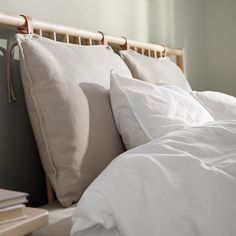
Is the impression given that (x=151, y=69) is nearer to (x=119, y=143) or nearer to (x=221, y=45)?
(x=119, y=143)

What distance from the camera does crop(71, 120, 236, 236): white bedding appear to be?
0.70 metres

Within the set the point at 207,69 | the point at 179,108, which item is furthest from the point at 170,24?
the point at 179,108

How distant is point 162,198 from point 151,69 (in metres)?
1.16

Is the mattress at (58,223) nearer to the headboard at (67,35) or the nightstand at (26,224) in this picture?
the nightstand at (26,224)

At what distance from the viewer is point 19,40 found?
1199mm

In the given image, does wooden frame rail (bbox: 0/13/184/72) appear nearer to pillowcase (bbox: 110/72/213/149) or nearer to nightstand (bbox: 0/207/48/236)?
pillowcase (bbox: 110/72/213/149)

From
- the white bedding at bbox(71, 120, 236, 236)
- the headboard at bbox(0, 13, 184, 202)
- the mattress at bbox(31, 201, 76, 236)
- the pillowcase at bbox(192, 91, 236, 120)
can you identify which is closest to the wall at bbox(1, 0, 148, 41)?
the headboard at bbox(0, 13, 184, 202)

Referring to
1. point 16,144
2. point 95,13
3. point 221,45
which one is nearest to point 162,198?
point 16,144

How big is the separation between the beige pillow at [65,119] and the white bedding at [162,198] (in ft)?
1.01

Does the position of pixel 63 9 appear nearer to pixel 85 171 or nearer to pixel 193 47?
pixel 85 171

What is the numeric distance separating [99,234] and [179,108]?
2.36ft

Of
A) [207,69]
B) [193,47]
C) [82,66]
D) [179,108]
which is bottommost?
[207,69]

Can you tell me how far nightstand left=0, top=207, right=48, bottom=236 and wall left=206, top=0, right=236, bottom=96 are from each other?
2.54 metres

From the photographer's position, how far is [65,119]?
1.14 metres
